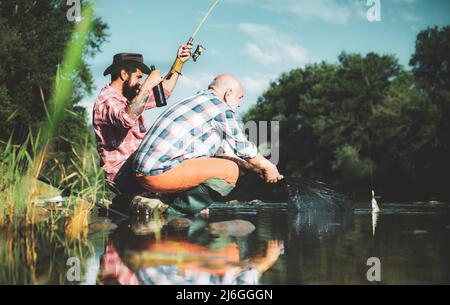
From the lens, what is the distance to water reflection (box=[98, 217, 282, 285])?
9.84 ft

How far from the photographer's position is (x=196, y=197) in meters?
6.48

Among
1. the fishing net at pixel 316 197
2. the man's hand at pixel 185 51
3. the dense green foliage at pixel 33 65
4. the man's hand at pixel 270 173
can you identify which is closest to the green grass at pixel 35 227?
the man's hand at pixel 185 51

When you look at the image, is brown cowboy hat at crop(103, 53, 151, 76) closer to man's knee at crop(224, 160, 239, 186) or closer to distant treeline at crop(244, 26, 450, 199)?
man's knee at crop(224, 160, 239, 186)

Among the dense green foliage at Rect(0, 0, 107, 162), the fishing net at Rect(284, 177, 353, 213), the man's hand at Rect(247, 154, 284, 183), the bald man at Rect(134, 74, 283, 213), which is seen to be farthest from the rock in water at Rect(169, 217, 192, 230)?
the dense green foliage at Rect(0, 0, 107, 162)

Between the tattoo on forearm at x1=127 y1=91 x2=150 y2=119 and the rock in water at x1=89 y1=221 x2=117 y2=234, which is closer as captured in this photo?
the rock in water at x1=89 y1=221 x2=117 y2=234

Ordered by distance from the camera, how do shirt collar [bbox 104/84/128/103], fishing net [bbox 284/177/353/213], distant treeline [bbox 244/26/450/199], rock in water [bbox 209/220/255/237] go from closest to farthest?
1. rock in water [bbox 209/220/255/237]
2. shirt collar [bbox 104/84/128/103]
3. fishing net [bbox 284/177/353/213]
4. distant treeline [bbox 244/26/450/199]

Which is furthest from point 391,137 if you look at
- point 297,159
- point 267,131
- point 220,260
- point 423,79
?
point 220,260

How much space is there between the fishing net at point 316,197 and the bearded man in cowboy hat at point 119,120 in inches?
82.8

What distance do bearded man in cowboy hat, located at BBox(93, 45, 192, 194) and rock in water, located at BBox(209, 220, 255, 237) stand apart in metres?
1.64

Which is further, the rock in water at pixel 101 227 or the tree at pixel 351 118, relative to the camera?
the tree at pixel 351 118

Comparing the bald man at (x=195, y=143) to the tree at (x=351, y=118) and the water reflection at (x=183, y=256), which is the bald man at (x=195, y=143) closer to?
the water reflection at (x=183, y=256)

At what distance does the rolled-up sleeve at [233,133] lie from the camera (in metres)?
5.77

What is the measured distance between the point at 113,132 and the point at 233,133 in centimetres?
157

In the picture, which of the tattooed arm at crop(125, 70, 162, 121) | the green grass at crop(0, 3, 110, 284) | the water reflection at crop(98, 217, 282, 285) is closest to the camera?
the water reflection at crop(98, 217, 282, 285)
